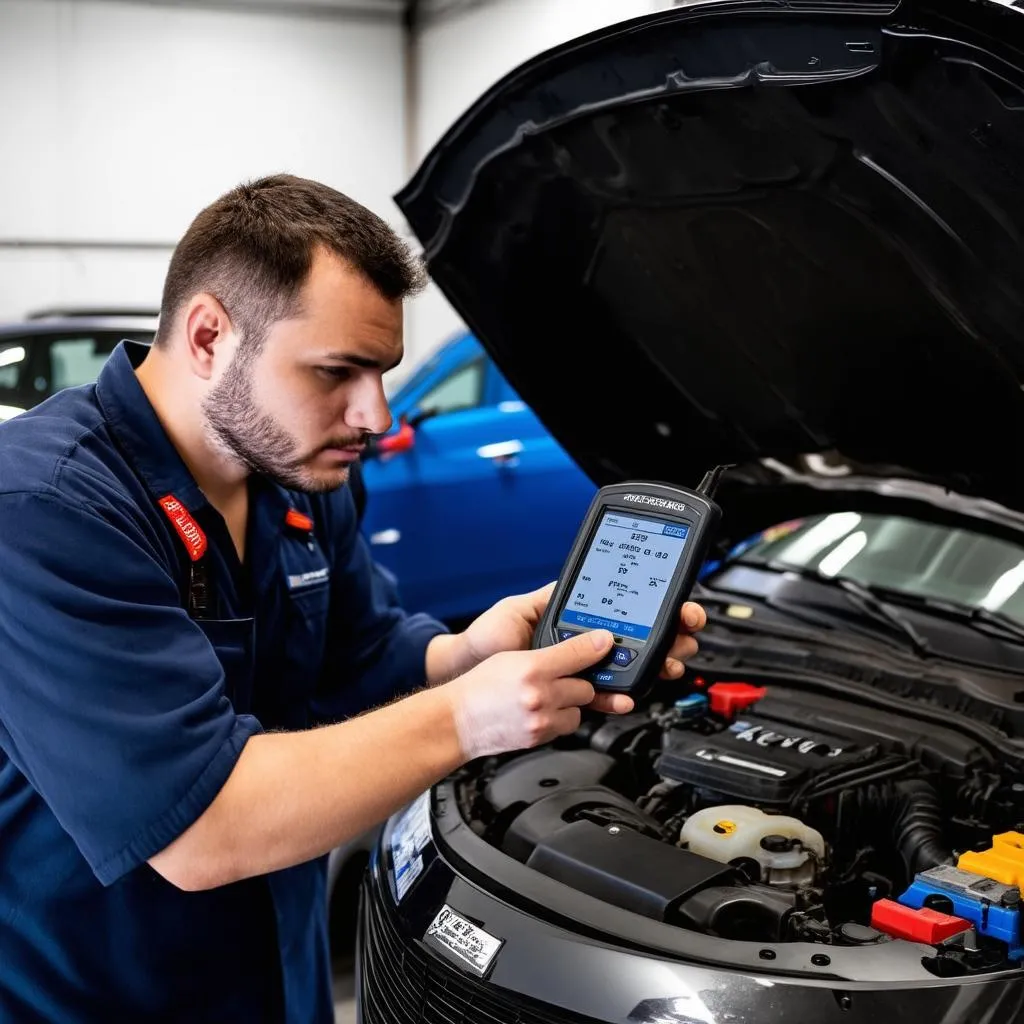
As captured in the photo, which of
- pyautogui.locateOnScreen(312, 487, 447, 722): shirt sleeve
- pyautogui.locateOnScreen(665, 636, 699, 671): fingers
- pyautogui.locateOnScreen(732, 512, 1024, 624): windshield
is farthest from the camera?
pyautogui.locateOnScreen(732, 512, 1024, 624): windshield

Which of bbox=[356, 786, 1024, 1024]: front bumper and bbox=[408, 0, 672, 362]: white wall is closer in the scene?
bbox=[356, 786, 1024, 1024]: front bumper

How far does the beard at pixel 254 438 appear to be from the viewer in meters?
1.55

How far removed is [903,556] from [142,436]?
4.92 ft

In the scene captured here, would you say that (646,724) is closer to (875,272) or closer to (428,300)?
(875,272)

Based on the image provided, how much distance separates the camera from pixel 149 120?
343 inches

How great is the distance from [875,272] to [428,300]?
740 centimetres

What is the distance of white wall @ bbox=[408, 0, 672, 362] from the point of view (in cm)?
755

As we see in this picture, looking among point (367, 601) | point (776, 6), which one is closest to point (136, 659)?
point (367, 601)

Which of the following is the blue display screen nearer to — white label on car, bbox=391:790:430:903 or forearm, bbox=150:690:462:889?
forearm, bbox=150:690:462:889

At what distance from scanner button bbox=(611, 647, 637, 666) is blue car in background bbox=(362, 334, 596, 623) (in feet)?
9.70

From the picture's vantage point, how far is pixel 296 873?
5.82 feet

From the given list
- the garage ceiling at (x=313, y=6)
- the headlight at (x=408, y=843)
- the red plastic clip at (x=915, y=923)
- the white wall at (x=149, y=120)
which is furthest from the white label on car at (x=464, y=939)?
the garage ceiling at (x=313, y=6)

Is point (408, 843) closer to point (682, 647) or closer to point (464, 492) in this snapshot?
point (682, 647)

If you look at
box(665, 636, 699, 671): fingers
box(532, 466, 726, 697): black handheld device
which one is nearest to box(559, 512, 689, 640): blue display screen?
box(532, 466, 726, 697): black handheld device
